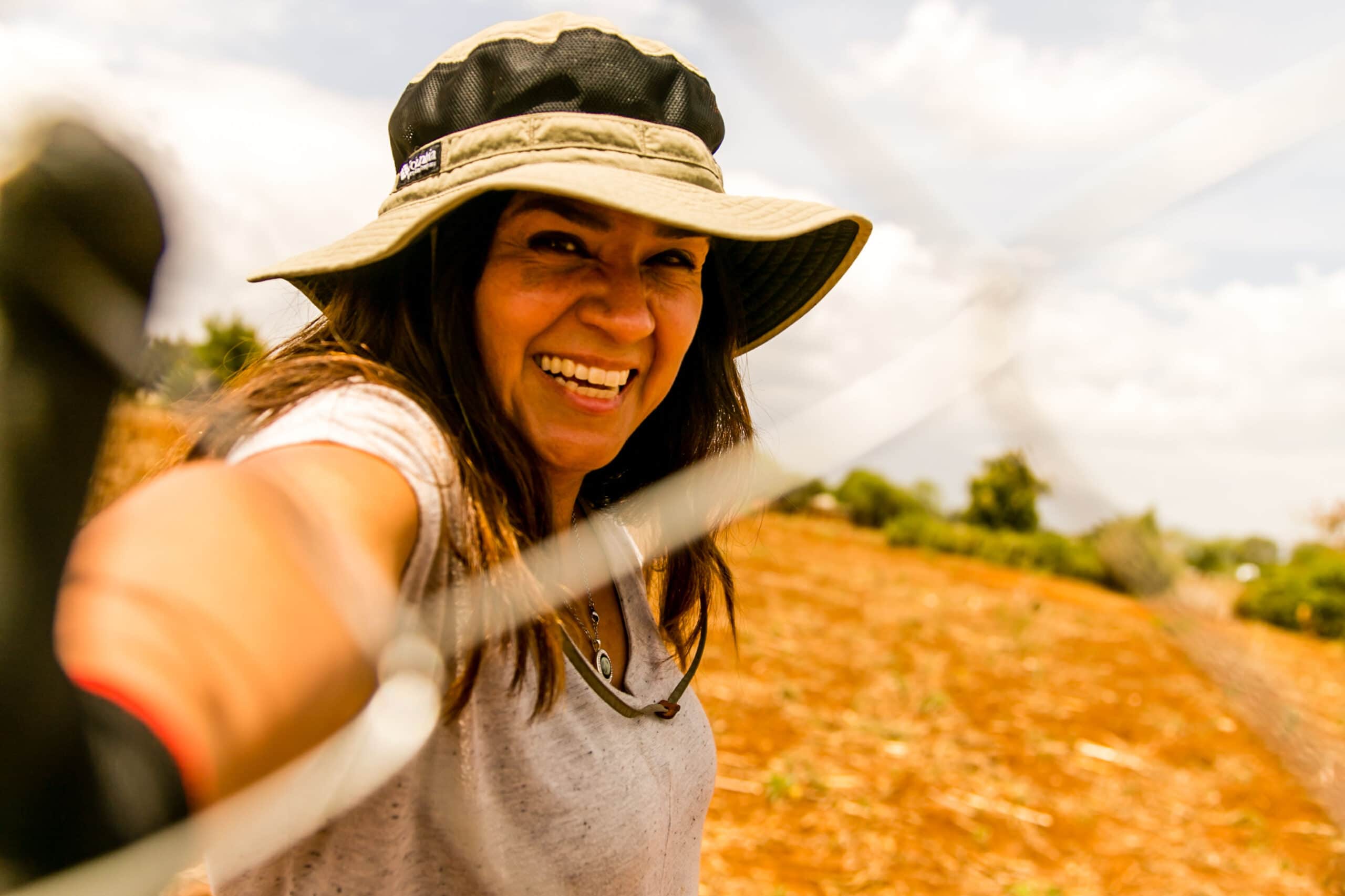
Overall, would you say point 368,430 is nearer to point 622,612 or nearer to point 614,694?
point 614,694

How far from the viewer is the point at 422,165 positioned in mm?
1165

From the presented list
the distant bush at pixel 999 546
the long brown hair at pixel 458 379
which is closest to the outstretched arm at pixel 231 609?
the long brown hair at pixel 458 379

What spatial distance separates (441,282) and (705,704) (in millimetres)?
4195

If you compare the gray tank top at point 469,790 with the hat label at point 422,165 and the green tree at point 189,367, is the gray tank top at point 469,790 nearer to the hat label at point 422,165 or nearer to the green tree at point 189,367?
the green tree at point 189,367

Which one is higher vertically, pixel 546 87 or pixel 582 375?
pixel 546 87

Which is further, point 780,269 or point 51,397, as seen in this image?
point 780,269

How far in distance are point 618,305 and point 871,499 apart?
50.2 ft

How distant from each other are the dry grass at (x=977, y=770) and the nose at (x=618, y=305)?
0.93 meters

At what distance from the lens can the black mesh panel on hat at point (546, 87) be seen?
1.14m

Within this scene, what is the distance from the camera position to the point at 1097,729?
561 centimetres

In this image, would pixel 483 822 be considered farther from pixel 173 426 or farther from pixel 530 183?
pixel 530 183

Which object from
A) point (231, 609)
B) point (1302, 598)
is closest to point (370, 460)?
point (231, 609)

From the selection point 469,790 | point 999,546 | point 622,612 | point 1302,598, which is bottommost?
point 999,546

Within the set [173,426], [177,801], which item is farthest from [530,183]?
[177,801]
